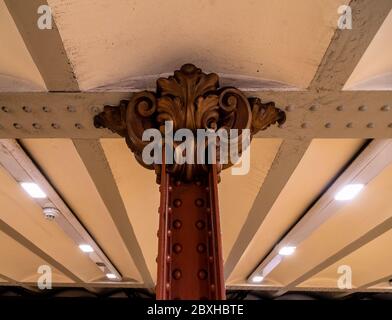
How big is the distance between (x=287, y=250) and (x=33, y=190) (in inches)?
97.3

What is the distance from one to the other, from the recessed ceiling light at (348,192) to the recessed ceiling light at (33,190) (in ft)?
6.20

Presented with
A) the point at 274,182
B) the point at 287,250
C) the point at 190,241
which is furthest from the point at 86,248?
the point at 190,241

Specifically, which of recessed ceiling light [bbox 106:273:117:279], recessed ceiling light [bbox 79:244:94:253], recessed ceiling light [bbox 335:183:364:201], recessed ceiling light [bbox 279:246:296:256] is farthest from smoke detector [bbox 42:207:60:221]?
recessed ceiling light [bbox 106:273:117:279]

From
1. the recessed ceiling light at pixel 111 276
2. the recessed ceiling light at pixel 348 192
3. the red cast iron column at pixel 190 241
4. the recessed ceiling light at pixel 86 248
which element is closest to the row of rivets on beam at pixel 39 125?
the red cast iron column at pixel 190 241

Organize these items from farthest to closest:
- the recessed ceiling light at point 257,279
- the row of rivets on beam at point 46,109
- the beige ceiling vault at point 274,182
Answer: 1. the recessed ceiling light at point 257,279
2. the beige ceiling vault at point 274,182
3. the row of rivets on beam at point 46,109

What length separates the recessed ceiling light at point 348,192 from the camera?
206cm

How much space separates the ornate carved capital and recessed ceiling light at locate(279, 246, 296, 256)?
245 cm

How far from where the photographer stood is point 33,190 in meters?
2.16

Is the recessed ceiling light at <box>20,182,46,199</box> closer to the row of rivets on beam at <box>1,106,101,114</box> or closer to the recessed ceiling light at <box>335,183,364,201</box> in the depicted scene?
the row of rivets on beam at <box>1,106,101,114</box>

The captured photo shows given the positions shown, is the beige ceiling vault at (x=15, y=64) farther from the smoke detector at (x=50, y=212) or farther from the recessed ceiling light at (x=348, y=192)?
the recessed ceiling light at (x=348, y=192)

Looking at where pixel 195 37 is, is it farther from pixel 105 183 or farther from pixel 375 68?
pixel 105 183

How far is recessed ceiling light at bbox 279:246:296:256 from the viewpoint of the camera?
3382 mm

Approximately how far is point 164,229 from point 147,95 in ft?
1.55
